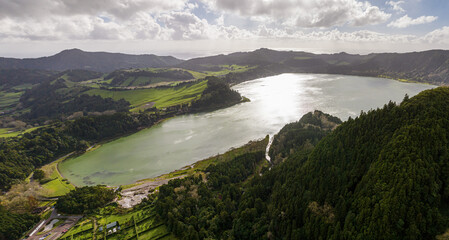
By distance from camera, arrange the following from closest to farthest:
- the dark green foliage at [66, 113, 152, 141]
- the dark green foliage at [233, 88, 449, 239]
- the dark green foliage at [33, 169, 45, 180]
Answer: the dark green foliage at [233, 88, 449, 239] → the dark green foliage at [33, 169, 45, 180] → the dark green foliage at [66, 113, 152, 141]

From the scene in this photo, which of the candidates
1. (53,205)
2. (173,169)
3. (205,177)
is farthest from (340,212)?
(53,205)

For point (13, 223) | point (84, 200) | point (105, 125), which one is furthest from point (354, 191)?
A: point (105, 125)

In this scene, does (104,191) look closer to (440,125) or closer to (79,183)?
(79,183)

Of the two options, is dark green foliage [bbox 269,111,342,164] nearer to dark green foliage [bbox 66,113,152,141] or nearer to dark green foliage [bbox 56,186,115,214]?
dark green foliage [bbox 56,186,115,214]

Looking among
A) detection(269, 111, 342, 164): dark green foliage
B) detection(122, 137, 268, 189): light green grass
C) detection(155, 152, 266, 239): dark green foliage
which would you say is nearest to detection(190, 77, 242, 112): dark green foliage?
detection(269, 111, 342, 164): dark green foliage

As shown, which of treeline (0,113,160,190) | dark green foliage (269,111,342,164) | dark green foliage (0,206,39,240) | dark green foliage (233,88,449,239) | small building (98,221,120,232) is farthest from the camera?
treeline (0,113,160,190)

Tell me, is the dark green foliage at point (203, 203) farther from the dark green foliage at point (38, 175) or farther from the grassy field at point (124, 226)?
the dark green foliage at point (38, 175)
